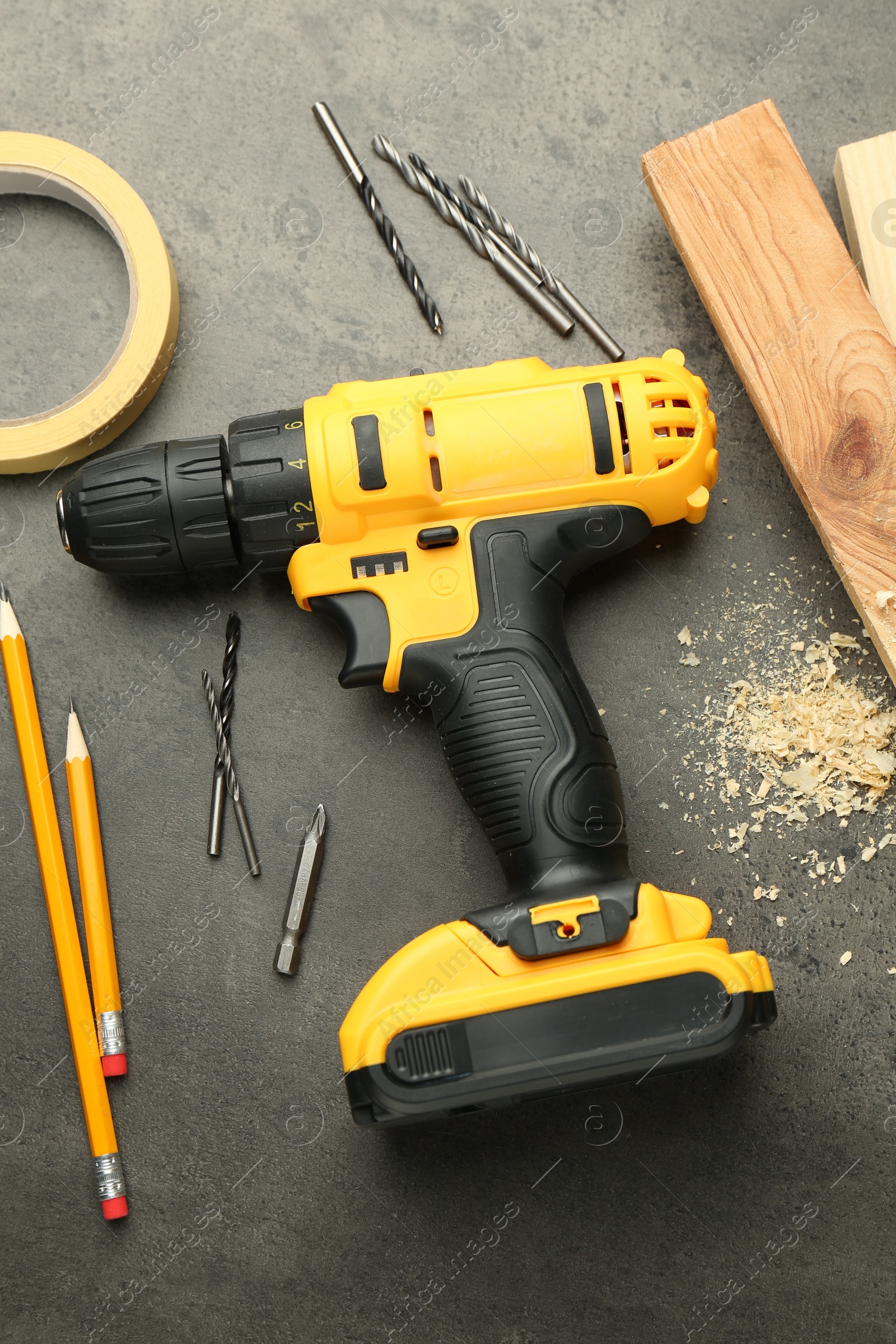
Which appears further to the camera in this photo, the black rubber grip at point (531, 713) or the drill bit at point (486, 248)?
the drill bit at point (486, 248)

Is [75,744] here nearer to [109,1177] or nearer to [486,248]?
[109,1177]

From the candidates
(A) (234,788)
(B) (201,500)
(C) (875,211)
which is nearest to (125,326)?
(B) (201,500)

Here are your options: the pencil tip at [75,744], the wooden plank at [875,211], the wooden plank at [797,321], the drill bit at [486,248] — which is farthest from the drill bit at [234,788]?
the wooden plank at [875,211]

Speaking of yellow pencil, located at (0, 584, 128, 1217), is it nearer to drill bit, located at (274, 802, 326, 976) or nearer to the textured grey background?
the textured grey background

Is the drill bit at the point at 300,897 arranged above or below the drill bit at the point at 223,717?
below

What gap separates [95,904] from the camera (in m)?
1.54

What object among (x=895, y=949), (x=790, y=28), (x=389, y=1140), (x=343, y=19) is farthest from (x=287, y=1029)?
(x=790, y=28)

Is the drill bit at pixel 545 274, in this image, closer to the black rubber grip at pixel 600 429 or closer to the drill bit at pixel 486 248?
the drill bit at pixel 486 248

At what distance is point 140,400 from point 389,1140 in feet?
4.51

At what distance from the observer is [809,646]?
1.60 meters

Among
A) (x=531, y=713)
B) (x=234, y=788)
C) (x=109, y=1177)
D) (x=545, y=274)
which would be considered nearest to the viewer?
(x=531, y=713)

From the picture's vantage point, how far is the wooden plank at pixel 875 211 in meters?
1.58

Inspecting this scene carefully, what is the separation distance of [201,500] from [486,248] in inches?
29.6

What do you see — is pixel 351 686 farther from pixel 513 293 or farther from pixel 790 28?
pixel 790 28
